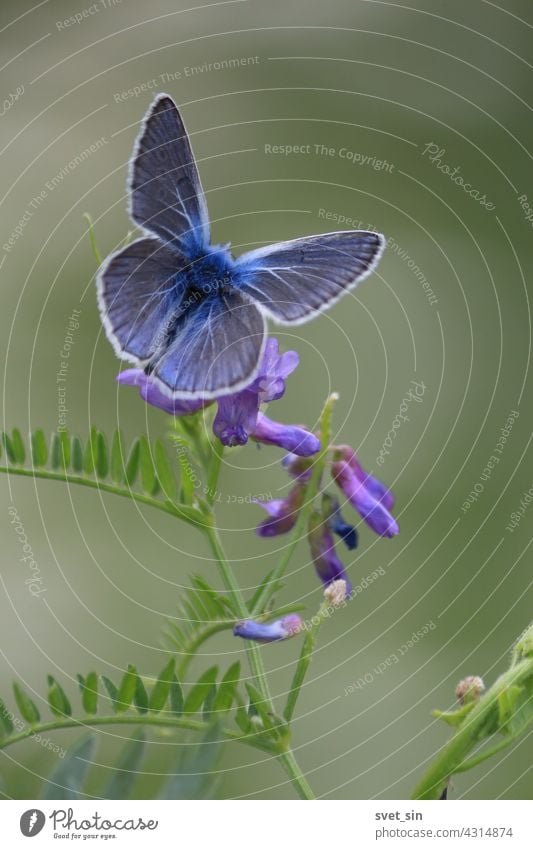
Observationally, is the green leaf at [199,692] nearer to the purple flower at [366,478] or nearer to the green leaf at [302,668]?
the green leaf at [302,668]

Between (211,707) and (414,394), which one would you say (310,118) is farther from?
(211,707)

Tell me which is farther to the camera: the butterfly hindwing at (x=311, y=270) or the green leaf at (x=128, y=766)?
the butterfly hindwing at (x=311, y=270)

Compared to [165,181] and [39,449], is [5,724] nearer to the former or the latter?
[39,449]

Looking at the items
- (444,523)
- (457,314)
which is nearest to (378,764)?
(444,523)

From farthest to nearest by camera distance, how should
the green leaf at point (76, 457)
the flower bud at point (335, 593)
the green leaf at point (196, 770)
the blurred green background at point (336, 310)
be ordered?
1. the blurred green background at point (336, 310)
2. the green leaf at point (76, 457)
3. the flower bud at point (335, 593)
4. the green leaf at point (196, 770)

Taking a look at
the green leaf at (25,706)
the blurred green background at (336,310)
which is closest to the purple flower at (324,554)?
the green leaf at (25,706)
